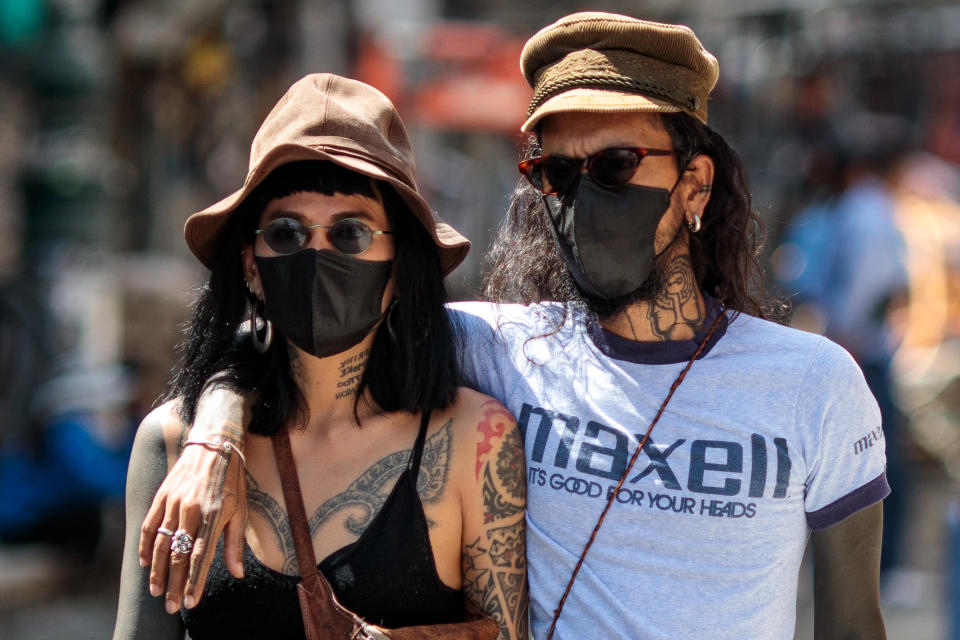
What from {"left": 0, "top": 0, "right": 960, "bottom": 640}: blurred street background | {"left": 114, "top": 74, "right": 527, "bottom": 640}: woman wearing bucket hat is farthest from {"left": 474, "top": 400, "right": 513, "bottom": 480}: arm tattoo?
{"left": 0, "top": 0, "right": 960, "bottom": 640}: blurred street background

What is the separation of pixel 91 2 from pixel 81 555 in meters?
4.64

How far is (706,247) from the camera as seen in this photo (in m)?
2.65

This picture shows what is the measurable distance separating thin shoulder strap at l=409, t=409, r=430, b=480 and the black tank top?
0.04 meters

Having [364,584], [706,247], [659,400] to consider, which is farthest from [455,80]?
[364,584]

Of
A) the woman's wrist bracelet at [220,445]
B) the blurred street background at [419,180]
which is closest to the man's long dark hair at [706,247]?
the woman's wrist bracelet at [220,445]

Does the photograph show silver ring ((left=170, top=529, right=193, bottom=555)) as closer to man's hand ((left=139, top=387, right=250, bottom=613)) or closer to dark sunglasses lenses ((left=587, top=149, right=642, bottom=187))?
man's hand ((left=139, top=387, right=250, bottom=613))

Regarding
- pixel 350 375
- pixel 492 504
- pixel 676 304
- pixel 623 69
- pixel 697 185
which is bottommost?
pixel 492 504

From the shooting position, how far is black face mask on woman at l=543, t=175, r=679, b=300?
243 centimetres

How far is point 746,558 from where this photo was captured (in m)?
2.26

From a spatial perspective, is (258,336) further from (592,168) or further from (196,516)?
(592,168)

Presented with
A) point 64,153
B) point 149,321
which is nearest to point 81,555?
point 149,321

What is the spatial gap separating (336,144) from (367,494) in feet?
2.37

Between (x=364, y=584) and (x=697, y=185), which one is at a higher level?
(x=697, y=185)

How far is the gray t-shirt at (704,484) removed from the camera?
2.26m
